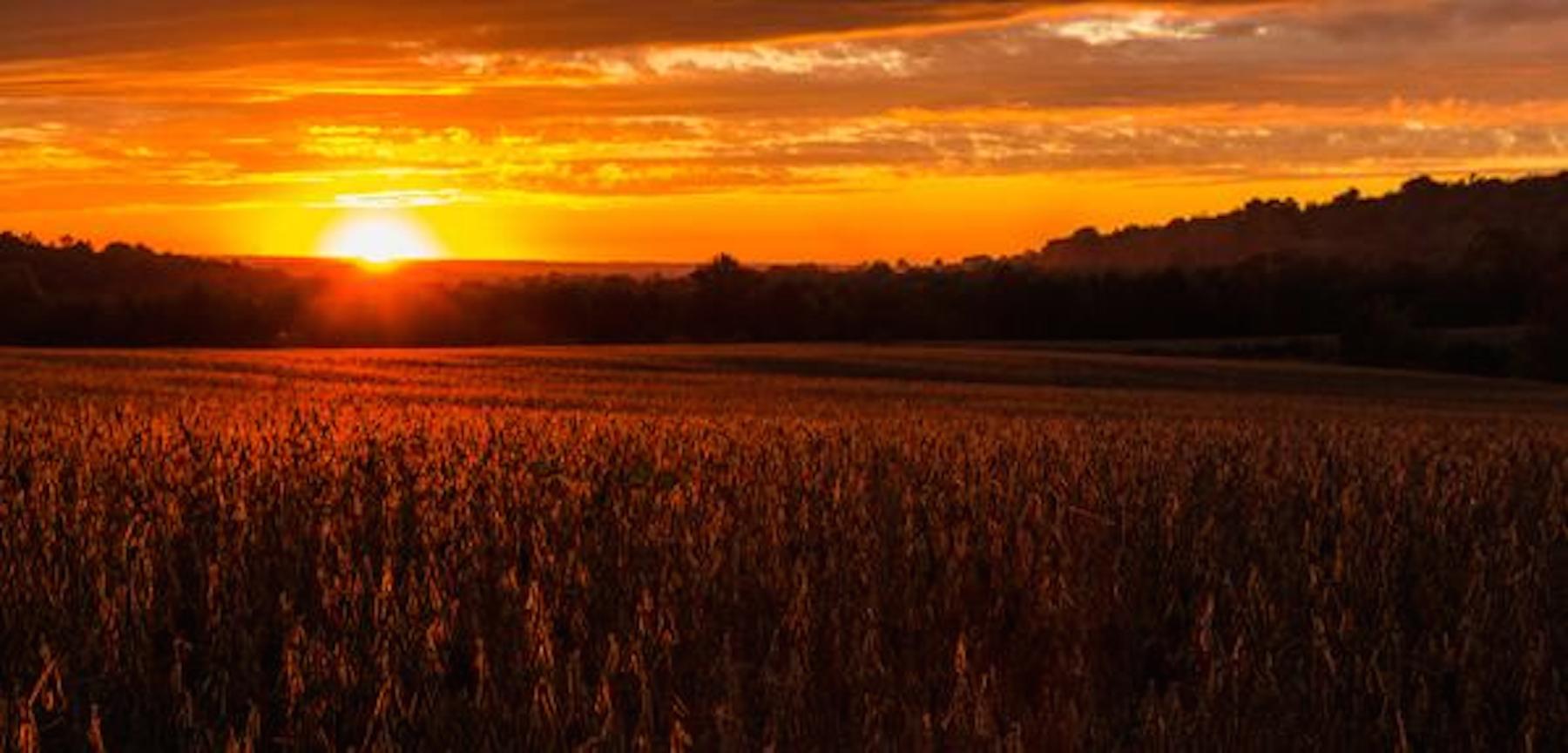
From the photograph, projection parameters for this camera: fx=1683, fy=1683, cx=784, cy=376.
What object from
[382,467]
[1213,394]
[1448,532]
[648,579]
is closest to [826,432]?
[382,467]

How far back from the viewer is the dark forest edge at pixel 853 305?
6988cm

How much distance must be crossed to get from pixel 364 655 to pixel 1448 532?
4.24 metres

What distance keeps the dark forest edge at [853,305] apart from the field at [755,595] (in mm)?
63058

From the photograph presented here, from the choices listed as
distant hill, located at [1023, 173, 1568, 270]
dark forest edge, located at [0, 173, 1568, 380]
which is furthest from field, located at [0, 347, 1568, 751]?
distant hill, located at [1023, 173, 1568, 270]

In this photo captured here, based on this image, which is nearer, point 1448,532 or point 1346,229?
point 1448,532

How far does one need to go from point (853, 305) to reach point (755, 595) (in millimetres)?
76159

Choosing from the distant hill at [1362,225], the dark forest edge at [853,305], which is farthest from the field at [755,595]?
the distant hill at [1362,225]

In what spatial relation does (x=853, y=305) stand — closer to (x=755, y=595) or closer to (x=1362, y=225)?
(x=755, y=595)

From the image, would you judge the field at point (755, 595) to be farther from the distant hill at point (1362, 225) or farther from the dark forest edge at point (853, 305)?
the distant hill at point (1362, 225)

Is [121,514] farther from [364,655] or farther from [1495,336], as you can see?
[1495,336]

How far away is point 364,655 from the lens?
4.21 m

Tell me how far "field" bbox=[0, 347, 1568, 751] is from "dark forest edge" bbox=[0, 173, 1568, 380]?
63058 millimetres

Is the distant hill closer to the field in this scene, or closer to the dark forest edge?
the dark forest edge

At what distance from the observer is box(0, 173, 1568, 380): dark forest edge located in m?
69.9
